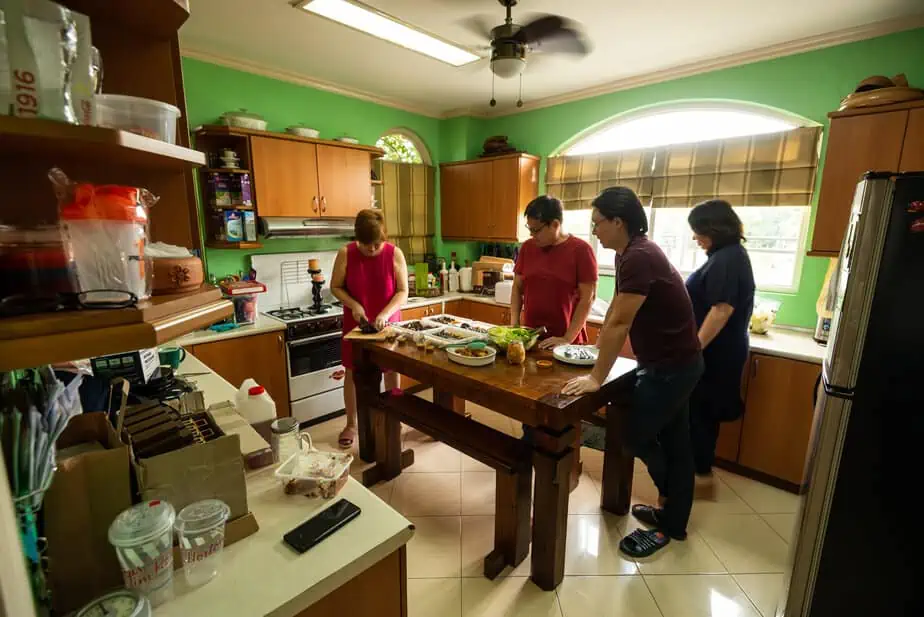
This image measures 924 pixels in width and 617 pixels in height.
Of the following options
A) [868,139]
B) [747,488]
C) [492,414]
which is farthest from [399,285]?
[868,139]

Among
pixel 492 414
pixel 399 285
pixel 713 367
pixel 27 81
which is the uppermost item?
pixel 27 81

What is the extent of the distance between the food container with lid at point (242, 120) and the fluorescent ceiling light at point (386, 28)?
1.02 meters

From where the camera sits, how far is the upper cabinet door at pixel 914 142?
2201mm

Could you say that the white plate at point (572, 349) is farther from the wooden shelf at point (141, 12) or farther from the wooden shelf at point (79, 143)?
the wooden shelf at point (141, 12)

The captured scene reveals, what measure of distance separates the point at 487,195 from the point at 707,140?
194 cm

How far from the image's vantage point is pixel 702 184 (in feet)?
10.6

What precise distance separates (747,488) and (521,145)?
3.49m

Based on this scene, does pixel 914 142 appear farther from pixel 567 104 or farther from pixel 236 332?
pixel 236 332

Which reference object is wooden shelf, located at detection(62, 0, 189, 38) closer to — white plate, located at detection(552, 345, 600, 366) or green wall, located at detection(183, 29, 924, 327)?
white plate, located at detection(552, 345, 600, 366)

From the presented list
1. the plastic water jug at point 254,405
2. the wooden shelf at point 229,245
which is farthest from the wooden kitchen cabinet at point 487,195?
the plastic water jug at point 254,405

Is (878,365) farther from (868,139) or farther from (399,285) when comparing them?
(399,285)

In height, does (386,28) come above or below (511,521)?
above

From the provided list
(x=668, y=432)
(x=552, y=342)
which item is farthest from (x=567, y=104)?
(x=668, y=432)

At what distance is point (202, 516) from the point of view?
881mm
